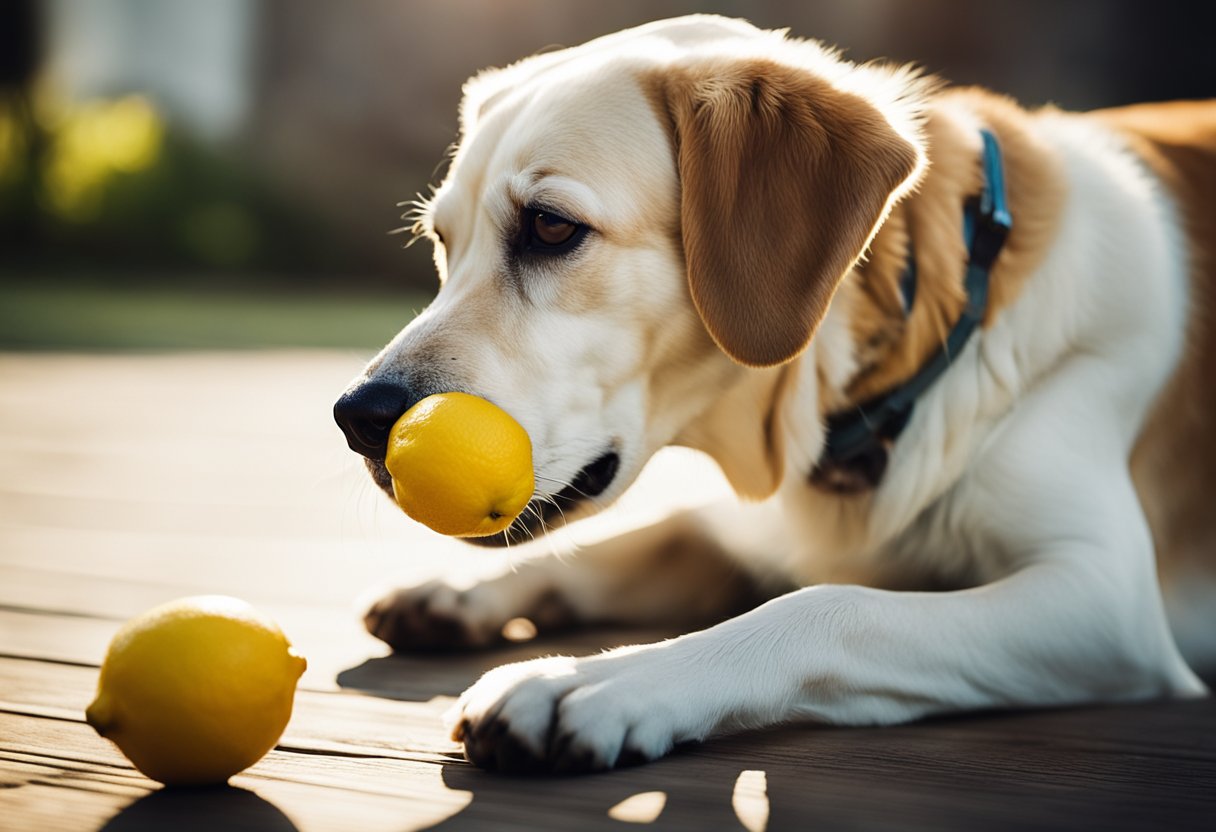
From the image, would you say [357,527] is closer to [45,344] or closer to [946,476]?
[946,476]

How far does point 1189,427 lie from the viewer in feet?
7.44

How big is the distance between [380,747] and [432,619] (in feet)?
1.91

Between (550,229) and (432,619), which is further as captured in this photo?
(432,619)

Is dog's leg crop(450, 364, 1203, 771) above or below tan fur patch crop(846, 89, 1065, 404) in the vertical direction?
below

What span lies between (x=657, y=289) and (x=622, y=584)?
734mm

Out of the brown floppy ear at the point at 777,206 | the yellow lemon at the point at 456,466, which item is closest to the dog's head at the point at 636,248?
the brown floppy ear at the point at 777,206

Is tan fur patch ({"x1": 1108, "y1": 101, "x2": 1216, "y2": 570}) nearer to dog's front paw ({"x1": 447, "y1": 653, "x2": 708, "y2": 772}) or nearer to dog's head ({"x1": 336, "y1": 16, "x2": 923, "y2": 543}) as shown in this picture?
dog's head ({"x1": 336, "y1": 16, "x2": 923, "y2": 543})

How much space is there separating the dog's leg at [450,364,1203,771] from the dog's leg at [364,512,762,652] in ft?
1.88

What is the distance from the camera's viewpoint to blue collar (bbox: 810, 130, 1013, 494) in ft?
6.82

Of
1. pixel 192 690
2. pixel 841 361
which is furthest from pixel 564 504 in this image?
pixel 192 690

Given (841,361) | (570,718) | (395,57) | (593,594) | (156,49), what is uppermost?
(156,49)

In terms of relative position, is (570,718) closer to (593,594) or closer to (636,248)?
(636,248)

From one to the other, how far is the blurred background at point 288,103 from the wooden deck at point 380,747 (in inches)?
280

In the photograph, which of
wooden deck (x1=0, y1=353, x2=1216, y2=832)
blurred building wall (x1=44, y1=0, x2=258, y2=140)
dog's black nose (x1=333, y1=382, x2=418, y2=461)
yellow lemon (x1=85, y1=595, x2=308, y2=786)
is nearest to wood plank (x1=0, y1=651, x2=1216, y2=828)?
wooden deck (x1=0, y1=353, x2=1216, y2=832)
